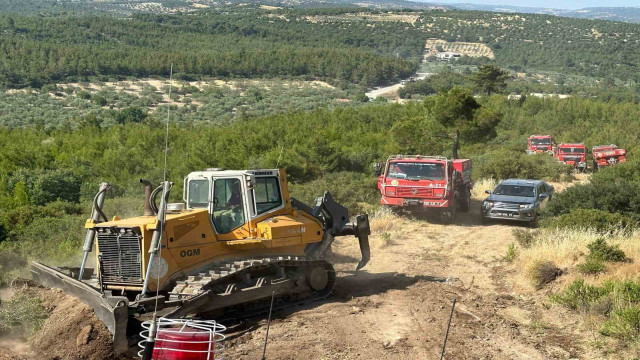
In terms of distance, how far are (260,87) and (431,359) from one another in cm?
8712

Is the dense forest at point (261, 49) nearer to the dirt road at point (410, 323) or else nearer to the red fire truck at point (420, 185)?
the red fire truck at point (420, 185)

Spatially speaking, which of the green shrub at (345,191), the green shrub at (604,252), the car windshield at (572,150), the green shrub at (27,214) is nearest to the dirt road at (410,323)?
the green shrub at (604,252)

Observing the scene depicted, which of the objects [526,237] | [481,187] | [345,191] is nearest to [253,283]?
[526,237]

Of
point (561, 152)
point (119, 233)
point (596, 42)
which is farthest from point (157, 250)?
point (596, 42)

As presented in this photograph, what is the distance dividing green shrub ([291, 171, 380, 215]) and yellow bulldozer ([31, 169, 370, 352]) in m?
10.1

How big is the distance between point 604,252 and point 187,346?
1031cm

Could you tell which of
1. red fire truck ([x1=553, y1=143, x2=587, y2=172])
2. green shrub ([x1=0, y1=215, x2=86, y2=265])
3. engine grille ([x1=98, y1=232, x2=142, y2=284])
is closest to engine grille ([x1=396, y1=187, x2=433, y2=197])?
green shrub ([x1=0, y1=215, x2=86, y2=265])

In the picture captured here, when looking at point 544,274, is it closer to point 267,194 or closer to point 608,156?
point 267,194

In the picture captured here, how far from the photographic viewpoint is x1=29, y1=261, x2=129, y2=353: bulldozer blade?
925 centimetres

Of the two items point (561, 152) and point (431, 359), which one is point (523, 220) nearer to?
point (431, 359)

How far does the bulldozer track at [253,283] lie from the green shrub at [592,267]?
175 inches

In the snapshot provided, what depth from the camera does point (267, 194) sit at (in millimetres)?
12258

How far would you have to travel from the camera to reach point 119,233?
34.1 feet

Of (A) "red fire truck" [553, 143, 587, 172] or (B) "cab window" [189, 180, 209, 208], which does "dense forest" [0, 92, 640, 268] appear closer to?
(A) "red fire truck" [553, 143, 587, 172]
